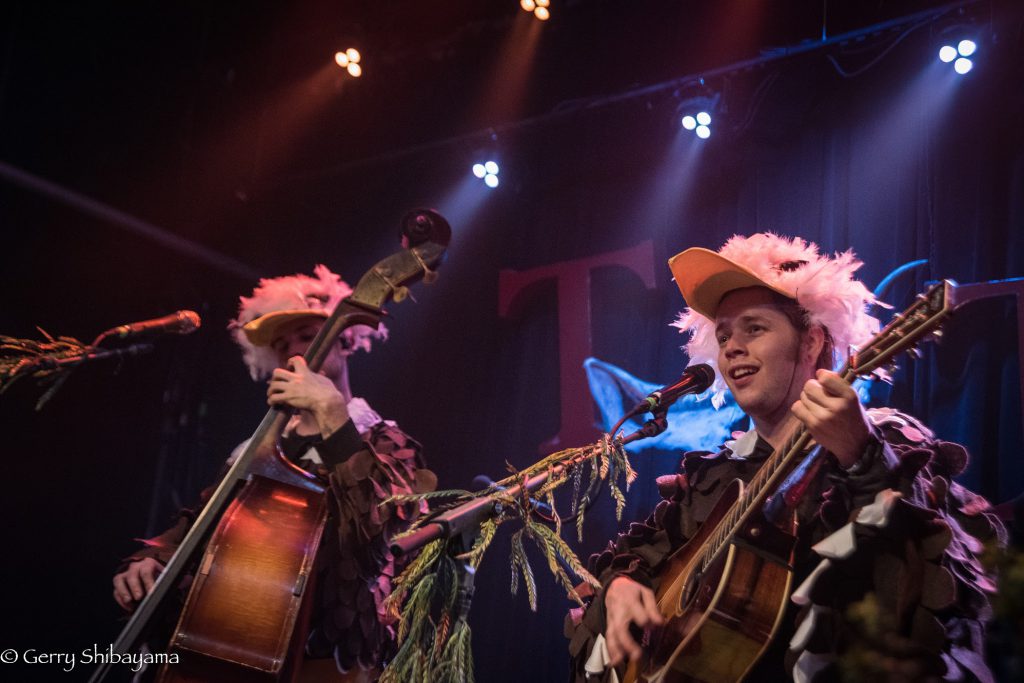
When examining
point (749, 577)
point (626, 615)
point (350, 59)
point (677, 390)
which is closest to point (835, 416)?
point (749, 577)

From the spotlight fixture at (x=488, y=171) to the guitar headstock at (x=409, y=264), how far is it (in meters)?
2.19

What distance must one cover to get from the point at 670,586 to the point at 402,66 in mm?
4450

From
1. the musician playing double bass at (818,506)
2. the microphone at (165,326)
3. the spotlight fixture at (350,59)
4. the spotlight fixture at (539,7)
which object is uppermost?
the spotlight fixture at (539,7)

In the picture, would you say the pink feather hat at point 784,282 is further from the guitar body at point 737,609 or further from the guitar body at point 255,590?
the guitar body at point 255,590

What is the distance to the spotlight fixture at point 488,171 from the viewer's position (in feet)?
18.0

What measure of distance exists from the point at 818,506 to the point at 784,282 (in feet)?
2.56

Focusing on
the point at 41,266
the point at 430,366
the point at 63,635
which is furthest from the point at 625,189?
the point at 63,635

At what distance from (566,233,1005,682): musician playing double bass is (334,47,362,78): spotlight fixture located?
3648 millimetres

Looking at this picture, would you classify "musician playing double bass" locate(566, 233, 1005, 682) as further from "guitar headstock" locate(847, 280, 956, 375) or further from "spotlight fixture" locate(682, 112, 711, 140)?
"spotlight fixture" locate(682, 112, 711, 140)

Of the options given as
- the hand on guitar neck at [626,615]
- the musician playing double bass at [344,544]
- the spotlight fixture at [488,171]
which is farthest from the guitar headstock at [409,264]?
the spotlight fixture at [488,171]

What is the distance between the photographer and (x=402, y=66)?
582 cm

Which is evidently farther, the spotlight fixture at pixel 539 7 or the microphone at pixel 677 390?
the spotlight fixture at pixel 539 7

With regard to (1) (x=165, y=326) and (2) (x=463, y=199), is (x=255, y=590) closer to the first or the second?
(1) (x=165, y=326)

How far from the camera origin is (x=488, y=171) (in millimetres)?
5500
